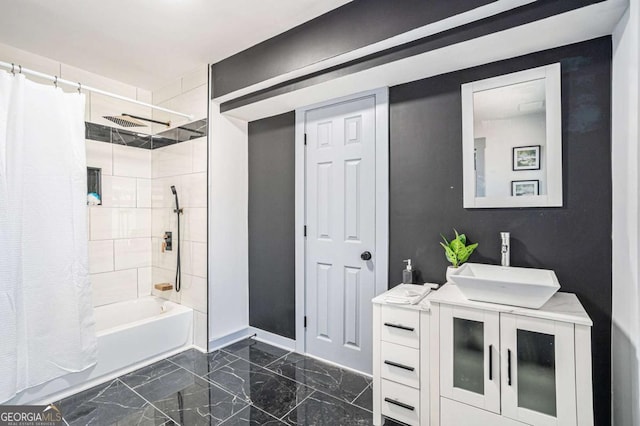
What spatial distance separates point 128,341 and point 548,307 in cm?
284

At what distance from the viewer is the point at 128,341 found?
248 centimetres

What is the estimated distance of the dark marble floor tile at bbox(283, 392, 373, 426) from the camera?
1880mm

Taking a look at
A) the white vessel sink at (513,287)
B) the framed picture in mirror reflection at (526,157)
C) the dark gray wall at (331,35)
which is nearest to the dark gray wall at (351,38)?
the dark gray wall at (331,35)

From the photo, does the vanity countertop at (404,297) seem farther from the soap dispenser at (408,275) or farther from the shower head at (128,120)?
the shower head at (128,120)

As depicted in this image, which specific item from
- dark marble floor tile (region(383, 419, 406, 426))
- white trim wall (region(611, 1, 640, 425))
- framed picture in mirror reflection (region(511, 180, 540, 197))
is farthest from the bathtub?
white trim wall (region(611, 1, 640, 425))

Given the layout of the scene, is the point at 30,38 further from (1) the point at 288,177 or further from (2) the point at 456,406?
(2) the point at 456,406

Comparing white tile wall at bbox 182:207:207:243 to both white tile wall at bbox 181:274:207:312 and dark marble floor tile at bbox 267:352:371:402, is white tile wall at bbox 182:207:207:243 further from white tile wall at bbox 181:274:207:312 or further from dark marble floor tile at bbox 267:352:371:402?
dark marble floor tile at bbox 267:352:371:402

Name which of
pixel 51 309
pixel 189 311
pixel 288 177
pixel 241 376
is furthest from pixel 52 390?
pixel 288 177

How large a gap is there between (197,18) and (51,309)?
2.18 metres

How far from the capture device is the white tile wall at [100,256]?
9.98 ft

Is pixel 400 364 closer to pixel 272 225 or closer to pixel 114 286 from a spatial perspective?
pixel 272 225

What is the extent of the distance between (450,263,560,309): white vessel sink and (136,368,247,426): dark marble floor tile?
5.26ft

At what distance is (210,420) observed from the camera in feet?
6.23

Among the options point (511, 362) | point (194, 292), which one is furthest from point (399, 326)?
point (194, 292)
